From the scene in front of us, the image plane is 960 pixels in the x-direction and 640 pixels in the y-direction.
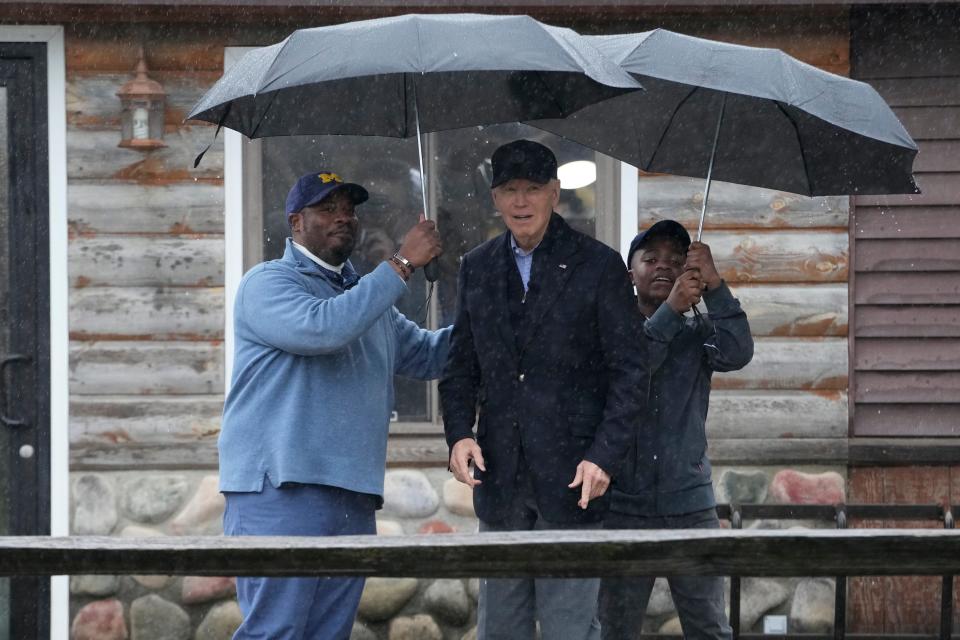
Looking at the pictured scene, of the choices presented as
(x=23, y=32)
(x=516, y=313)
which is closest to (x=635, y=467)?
(x=516, y=313)

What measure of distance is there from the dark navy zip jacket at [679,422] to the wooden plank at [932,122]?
2.25m

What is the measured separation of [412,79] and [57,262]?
8.12ft

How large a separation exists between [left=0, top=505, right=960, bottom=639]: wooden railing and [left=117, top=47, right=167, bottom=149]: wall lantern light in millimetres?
3306

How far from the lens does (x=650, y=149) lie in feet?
15.0

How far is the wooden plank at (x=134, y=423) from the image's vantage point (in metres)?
6.08

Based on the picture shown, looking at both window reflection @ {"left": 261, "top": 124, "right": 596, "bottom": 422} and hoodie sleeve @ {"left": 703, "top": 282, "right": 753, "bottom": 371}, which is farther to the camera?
window reflection @ {"left": 261, "top": 124, "right": 596, "bottom": 422}

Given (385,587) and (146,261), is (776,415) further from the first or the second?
(146,261)

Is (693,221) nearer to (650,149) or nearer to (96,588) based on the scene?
(650,149)

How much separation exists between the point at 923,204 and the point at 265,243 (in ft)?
9.76

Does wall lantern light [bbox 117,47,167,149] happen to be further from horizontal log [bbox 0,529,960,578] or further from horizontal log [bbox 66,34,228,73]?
horizontal log [bbox 0,529,960,578]

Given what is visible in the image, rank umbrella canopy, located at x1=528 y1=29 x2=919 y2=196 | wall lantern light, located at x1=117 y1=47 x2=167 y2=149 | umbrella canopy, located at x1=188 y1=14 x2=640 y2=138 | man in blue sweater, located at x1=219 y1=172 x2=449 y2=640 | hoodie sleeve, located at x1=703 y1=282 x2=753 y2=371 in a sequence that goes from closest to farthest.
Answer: umbrella canopy, located at x1=188 y1=14 x2=640 y2=138 → umbrella canopy, located at x1=528 y1=29 x2=919 y2=196 → man in blue sweater, located at x1=219 y1=172 x2=449 y2=640 → hoodie sleeve, located at x1=703 y1=282 x2=753 y2=371 → wall lantern light, located at x1=117 y1=47 x2=167 y2=149

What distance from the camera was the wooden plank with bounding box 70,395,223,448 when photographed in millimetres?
6078

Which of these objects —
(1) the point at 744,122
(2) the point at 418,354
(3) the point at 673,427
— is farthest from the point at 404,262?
(1) the point at 744,122

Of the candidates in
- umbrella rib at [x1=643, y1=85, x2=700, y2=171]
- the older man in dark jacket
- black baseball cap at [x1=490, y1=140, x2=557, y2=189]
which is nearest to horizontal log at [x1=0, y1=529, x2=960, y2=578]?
the older man in dark jacket
